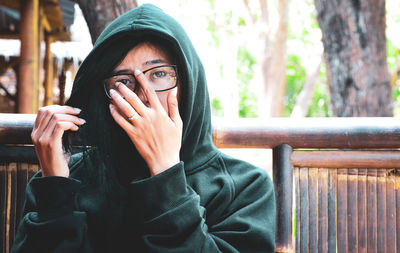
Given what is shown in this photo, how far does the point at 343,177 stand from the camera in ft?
7.01

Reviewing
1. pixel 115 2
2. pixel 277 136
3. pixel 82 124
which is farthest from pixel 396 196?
pixel 115 2

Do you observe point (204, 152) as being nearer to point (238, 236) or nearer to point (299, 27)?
point (238, 236)

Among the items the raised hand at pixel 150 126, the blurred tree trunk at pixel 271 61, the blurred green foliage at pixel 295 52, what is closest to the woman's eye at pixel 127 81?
the raised hand at pixel 150 126

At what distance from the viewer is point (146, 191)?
1.42 m

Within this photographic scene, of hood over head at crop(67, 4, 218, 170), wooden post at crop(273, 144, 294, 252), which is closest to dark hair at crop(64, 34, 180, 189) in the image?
hood over head at crop(67, 4, 218, 170)

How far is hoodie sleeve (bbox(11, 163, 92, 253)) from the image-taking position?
1516mm

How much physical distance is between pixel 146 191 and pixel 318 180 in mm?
1008

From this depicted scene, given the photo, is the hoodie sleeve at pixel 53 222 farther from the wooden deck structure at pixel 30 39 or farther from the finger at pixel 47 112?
the wooden deck structure at pixel 30 39

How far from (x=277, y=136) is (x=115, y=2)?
4.82 feet

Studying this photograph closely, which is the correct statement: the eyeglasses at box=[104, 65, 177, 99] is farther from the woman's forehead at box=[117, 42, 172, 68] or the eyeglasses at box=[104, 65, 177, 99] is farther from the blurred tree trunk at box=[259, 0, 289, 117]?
the blurred tree trunk at box=[259, 0, 289, 117]

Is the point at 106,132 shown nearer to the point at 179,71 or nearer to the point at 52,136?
the point at 52,136

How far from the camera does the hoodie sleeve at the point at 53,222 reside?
152 centimetres

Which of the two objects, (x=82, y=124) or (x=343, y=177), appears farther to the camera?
(x=343, y=177)

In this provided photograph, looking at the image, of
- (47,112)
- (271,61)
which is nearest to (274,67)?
(271,61)
